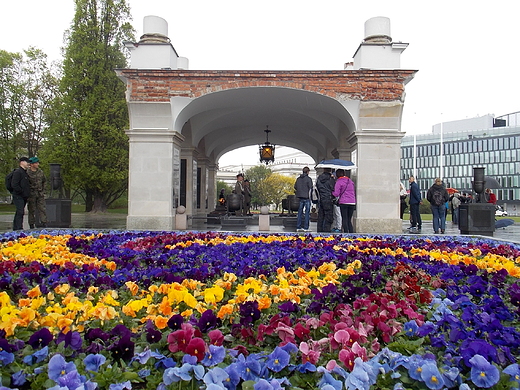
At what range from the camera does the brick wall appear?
39.2ft

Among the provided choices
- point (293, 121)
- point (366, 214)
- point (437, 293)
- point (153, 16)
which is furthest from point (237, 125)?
point (437, 293)

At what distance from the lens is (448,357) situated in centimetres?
209

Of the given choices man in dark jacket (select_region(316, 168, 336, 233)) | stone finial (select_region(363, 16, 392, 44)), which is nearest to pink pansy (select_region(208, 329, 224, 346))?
man in dark jacket (select_region(316, 168, 336, 233))

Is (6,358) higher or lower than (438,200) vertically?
lower

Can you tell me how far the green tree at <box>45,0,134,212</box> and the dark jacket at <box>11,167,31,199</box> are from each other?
1514cm

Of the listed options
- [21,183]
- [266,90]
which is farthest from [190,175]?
[21,183]

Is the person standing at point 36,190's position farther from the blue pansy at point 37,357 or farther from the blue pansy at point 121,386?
the blue pansy at point 121,386

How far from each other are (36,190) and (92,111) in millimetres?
16768

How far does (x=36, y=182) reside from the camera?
10.4m

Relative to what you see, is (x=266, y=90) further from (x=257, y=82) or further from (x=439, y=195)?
(x=439, y=195)

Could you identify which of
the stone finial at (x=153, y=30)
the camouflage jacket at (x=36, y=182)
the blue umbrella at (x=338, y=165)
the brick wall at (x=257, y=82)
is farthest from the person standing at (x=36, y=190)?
the blue umbrella at (x=338, y=165)

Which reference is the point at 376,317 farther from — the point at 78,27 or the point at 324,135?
the point at 78,27

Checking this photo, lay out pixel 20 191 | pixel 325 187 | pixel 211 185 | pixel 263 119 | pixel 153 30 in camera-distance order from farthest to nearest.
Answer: pixel 211 185 → pixel 263 119 → pixel 153 30 → pixel 325 187 → pixel 20 191

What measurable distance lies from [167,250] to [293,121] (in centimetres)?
1302
